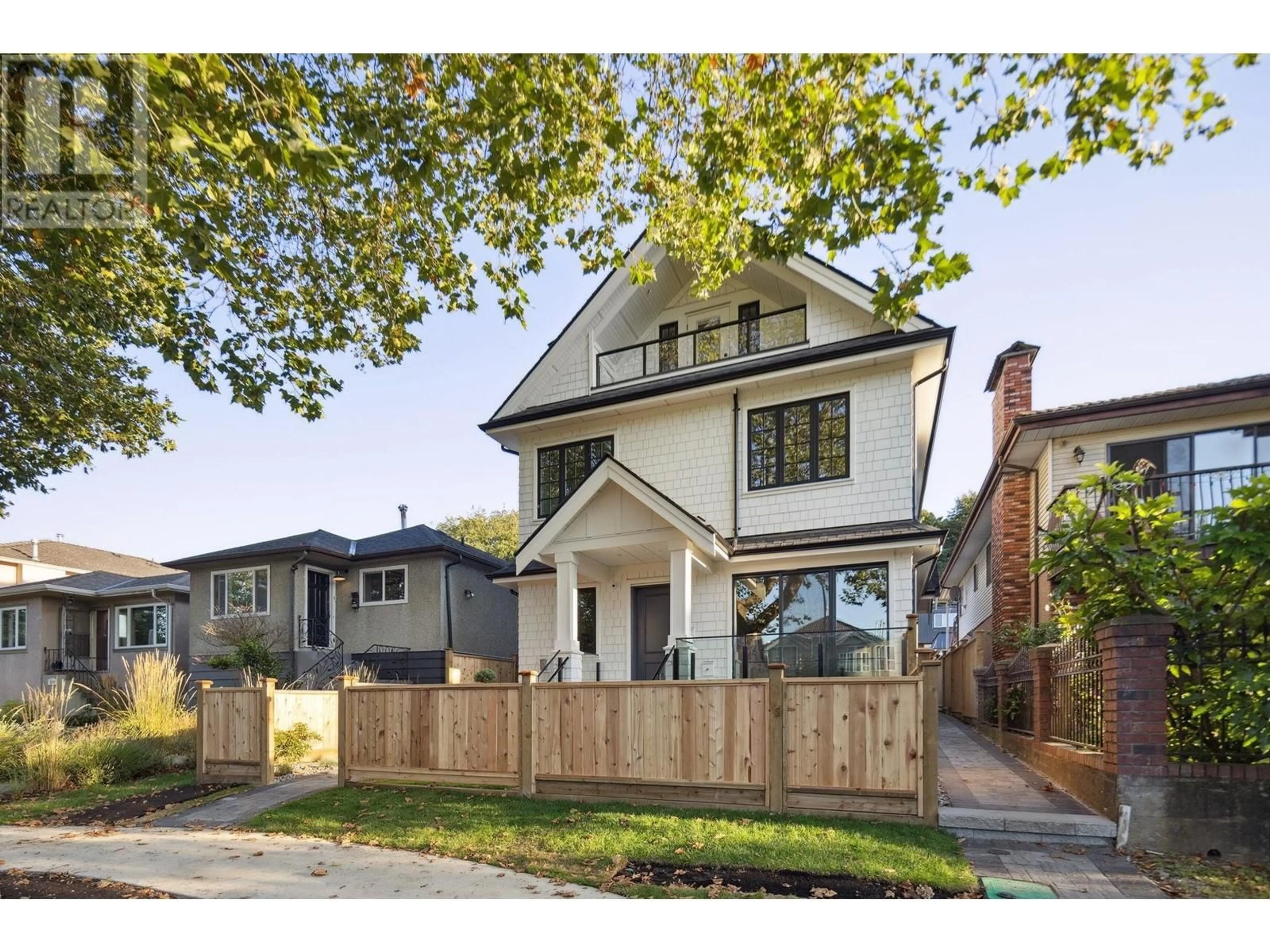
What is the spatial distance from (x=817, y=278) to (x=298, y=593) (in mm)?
15107

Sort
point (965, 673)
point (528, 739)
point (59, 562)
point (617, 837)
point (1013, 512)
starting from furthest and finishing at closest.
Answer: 1. point (59, 562)
2. point (965, 673)
3. point (1013, 512)
4. point (528, 739)
5. point (617, 837)

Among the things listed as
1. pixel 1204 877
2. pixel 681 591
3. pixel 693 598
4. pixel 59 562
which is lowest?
pixel 1204 877

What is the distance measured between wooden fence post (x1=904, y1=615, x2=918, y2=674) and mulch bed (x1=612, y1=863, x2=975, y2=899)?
4.77m

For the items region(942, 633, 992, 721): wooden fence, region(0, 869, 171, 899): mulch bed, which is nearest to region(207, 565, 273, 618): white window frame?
region(0, 869, 171, 899): mulch bed

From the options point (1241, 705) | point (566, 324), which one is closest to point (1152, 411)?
point (1241, 705)

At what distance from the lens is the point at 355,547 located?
20906mm

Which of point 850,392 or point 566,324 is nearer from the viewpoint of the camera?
point 850,392

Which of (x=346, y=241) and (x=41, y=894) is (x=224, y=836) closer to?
(x=41, y=894)

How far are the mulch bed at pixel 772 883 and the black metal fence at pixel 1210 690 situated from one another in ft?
7.62

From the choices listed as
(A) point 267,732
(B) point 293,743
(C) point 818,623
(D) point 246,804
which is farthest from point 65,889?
(C) point 818,623

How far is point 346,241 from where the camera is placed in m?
8.19

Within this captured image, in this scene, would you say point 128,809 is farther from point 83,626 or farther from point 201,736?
point 83,626

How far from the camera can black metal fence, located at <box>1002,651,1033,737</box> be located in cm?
923

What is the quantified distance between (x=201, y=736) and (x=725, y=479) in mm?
8506
